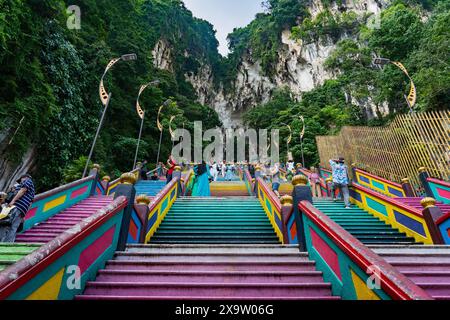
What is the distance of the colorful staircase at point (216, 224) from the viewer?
459cm

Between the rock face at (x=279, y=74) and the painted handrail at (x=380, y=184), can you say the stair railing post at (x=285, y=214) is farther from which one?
the rock face at (x=279, y=74)

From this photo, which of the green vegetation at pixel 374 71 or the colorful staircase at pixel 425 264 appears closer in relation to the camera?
the colorful staircase at pixel 425 264

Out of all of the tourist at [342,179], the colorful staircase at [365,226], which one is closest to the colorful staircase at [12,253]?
the colorful staircase at [365,226]

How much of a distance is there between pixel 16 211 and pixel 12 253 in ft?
4.57

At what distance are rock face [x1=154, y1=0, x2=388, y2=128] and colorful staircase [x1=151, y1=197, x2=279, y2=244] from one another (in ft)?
79.9

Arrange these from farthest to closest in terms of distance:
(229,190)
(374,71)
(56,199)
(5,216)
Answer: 1. (374,71)
2. (229,190)
3. (56,199)
4. (5,216)

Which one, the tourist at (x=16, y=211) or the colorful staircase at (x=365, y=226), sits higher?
the tourist at (x=16, y=211)

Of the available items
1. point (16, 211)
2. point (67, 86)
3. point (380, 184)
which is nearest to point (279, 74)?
point (67, 86)

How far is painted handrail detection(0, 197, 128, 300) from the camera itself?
62.1 inches

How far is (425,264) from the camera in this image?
291 cm

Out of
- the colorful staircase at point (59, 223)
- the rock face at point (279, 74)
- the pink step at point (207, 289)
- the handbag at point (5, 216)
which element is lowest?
the pink step at point (207, 289)

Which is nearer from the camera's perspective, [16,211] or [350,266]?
[350,266]

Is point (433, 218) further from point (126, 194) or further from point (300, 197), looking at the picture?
point (126, 194)

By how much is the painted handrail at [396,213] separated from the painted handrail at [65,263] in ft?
16.9
